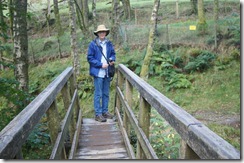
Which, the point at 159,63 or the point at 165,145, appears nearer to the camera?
the point at 165,145

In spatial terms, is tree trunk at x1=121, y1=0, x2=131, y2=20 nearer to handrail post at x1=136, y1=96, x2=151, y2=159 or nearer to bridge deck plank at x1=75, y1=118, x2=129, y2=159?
bridge deck plank at x1=75, y1=118, x2=129, y2=159

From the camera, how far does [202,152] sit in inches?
51.7

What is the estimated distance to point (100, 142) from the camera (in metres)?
4.62

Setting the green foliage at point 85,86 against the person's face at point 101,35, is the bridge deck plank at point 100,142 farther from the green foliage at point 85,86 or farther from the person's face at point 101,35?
the green foliage at point 85,86

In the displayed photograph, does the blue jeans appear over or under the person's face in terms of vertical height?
under

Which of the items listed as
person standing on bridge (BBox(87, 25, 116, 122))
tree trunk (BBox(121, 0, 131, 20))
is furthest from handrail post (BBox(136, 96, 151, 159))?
tree trunk (BBox(121, 0, 131, 20))

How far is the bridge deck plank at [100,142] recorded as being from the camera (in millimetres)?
4008

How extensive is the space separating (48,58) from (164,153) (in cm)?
1387

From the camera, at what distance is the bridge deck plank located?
4.01 metres

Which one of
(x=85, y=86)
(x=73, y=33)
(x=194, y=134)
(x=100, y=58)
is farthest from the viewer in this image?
(x=85, y=86)

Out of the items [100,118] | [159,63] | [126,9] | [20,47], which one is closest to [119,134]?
[100,118]

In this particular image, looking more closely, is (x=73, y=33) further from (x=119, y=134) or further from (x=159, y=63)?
(x=119, y=134)

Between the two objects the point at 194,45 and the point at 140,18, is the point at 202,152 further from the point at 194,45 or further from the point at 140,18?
the point at 140,18

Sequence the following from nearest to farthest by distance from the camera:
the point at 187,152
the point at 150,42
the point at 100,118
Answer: the point at 187,152, the point at 100,118, the point at 150,42
